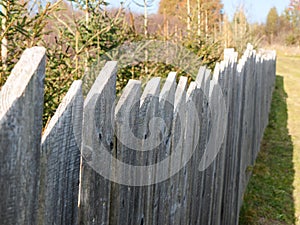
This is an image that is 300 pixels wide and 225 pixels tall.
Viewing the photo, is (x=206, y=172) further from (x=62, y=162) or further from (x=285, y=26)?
(x=285, y=26)

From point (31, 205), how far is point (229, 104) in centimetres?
239

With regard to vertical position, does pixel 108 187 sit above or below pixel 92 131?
below

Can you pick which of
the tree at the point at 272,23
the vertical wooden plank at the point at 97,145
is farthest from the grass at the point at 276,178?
the tree at the point at 272,23

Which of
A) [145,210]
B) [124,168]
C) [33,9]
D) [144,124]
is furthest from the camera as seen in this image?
[33,9]

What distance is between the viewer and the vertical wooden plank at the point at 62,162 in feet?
3.07

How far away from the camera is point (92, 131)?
3.65ft

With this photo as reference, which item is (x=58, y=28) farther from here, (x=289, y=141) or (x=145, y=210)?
(x=289, y=141)

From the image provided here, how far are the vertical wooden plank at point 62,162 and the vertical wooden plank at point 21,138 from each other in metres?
0.05

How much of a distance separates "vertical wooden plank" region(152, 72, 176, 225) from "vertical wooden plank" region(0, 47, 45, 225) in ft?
2.70

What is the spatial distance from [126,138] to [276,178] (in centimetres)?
477

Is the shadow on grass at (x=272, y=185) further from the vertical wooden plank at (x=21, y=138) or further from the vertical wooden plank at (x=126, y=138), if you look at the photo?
the vertical wooden plank at (x=21, y=138)

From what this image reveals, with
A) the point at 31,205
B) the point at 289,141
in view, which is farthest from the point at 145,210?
the point at 289,141

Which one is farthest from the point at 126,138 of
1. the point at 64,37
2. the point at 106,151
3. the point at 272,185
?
the point at 272,185

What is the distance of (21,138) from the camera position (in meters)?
0.80
